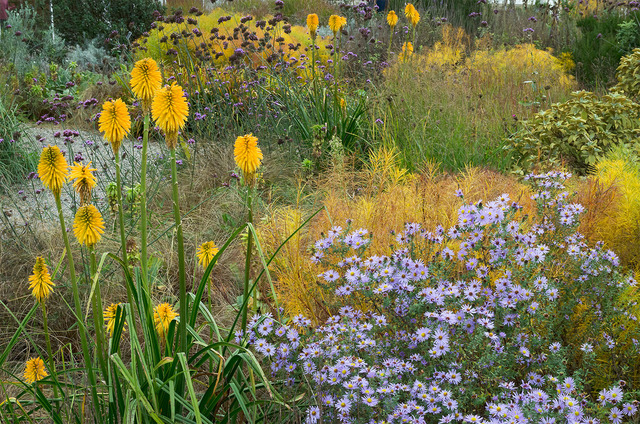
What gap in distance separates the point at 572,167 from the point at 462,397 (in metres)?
3.61

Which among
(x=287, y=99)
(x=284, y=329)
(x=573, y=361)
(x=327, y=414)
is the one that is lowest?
(x=573, y=361)

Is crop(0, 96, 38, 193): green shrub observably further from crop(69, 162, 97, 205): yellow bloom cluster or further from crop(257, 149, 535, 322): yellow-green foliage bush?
crop(69, 162, 97, 205): yellow bloom cluster

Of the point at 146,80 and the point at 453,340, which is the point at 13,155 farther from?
the point at 453,340

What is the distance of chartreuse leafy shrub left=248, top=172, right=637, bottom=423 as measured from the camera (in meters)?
1.73

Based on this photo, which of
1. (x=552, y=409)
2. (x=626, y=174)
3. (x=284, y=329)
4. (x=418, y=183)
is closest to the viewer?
(x=552, y=409)

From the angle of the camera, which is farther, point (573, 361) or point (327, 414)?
point (573, 361)

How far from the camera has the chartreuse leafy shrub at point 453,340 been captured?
68.3 inches

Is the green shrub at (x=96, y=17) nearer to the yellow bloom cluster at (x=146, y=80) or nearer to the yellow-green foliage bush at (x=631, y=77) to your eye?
the yellow-green foliage bush at (x=631, y=77)

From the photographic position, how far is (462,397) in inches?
72.9

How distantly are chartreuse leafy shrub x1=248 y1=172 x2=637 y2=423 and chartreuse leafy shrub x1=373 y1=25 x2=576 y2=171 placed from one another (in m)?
2.41

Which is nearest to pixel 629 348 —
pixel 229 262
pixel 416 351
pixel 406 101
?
pixel 416 351

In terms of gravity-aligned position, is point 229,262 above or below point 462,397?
below

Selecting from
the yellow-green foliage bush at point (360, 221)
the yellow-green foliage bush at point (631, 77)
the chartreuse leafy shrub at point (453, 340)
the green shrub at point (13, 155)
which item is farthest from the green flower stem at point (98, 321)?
the yellow-green foliage bush at point (631, 77)

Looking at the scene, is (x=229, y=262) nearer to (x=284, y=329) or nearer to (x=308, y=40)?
(x=284, y=329)
